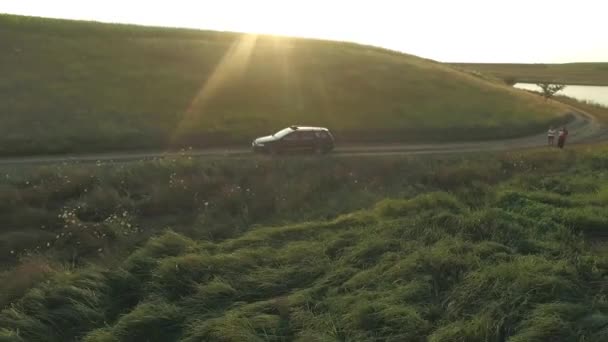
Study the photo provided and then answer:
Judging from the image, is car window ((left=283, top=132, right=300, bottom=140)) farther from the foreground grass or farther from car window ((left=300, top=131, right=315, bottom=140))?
the foreground grass

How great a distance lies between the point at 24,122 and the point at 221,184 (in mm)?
17781

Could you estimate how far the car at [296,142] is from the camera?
27406mm

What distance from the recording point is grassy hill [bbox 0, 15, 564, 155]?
31.7 m

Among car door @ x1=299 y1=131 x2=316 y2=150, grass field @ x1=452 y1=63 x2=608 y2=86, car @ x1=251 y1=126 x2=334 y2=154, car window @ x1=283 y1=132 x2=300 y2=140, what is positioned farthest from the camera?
grass field @ x1=452 y1=63 x2=608 y2=86

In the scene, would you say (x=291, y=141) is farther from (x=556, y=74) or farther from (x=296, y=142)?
(x=556, y=74)

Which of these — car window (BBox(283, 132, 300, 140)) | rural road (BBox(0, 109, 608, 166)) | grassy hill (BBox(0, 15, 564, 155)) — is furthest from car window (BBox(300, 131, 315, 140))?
grassy hill (BBox(0, 15, 564, 155))

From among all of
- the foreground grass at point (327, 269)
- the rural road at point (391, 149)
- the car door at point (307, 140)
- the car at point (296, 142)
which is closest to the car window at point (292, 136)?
the car at point (296, 142)

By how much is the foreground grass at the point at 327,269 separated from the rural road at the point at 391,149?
8140 mm

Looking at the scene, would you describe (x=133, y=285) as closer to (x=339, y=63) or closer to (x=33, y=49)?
(x=33, y=49)

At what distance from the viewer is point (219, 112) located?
3703 centimetres

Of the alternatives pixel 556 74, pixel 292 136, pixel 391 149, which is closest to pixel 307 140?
pixel 292 136

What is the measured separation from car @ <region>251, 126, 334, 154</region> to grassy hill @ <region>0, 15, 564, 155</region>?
494 centimetres

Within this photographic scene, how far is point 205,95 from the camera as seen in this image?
41312 mm

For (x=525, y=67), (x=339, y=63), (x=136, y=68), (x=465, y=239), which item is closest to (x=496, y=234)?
(x=465, y=239)
